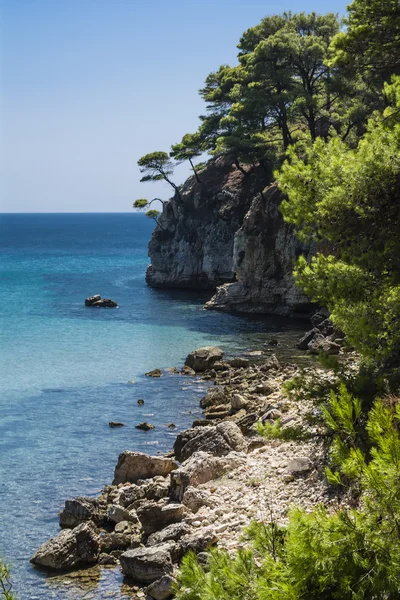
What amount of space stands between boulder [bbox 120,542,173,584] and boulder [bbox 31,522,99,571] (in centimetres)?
127

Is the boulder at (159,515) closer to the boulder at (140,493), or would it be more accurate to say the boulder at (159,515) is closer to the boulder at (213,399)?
the boulder at (140,493)

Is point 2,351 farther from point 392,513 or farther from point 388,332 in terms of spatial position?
point 392,513

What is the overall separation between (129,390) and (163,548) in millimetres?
18185

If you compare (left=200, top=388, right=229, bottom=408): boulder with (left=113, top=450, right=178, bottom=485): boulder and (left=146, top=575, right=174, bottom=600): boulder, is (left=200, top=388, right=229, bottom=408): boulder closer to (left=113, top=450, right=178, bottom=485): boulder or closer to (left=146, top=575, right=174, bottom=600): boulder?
(left=113, top=450, right=178, bottom=485): boulder

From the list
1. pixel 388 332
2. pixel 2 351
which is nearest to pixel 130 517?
pixel 388 332

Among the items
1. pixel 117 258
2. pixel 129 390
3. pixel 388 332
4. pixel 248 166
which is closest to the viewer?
pixel 388 332

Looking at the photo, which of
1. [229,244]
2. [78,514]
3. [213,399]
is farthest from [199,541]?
[229,244]

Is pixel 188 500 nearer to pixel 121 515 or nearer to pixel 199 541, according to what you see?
pixel 121 515

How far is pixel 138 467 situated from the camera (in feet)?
69.9

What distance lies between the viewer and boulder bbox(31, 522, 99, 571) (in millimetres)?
16203

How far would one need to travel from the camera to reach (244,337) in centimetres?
4425

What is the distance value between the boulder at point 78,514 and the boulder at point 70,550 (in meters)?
1.47

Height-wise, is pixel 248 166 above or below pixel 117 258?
above

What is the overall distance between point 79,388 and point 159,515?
687 inches
